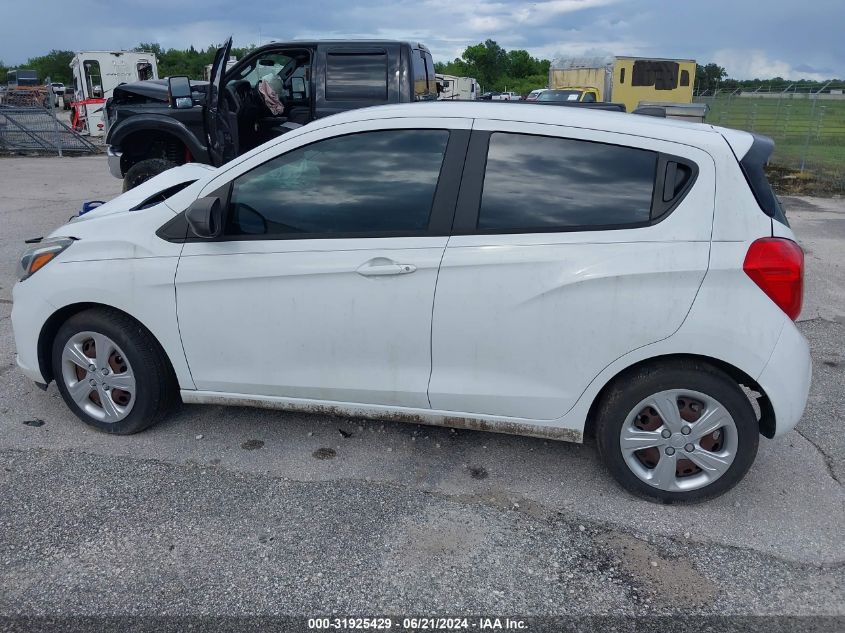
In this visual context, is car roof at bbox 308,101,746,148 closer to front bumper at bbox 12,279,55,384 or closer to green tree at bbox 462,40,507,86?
front bumper at bbox 12,279,55,384

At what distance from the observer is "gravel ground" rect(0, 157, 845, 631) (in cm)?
263

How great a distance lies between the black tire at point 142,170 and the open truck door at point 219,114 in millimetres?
1013

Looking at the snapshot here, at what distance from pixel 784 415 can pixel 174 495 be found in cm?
280

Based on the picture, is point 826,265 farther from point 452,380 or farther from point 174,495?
point 174,495

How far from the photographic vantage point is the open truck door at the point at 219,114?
24.2ft

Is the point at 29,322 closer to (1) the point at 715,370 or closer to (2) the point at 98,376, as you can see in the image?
(2) the point at 98,376

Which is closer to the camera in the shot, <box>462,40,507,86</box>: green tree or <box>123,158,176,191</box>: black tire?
<box>123,158,176,191</box>: black tire

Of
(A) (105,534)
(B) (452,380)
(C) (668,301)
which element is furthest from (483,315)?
(A) (105,534)

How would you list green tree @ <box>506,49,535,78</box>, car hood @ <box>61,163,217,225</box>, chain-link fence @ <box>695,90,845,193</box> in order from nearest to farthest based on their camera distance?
car hood @ <box>61,163,217,225</box> < chain-link fence @ <box>695,90,845,193</box> < green tree @ <box>506,49,535,78</box>

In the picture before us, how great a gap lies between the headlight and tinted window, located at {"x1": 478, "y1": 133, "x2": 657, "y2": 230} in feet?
7.41

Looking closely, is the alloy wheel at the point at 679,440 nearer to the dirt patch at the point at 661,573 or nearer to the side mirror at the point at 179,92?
the dirt patch at the point at 661,573

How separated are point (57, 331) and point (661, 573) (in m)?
3.27

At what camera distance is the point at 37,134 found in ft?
61.4

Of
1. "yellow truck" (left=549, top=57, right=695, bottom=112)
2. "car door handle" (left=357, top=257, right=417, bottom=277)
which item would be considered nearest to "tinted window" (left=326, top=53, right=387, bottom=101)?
"car door handle" (left=357, top=257, right=417, bottom=277)
